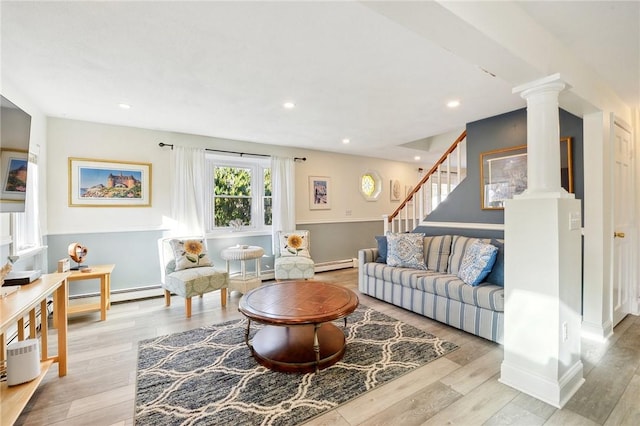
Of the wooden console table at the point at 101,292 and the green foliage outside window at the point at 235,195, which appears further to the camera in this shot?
the green foliage outside window at the point at 235,195

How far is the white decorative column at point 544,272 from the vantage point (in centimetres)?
182

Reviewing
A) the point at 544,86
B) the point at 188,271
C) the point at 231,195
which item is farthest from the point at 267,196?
the point at 544,86

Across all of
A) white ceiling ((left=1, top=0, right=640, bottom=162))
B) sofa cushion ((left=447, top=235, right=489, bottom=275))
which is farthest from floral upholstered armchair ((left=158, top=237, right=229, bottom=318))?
sofa cushion ((left=447, top=235, right=489, bottom=275))

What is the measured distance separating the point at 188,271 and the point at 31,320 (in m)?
1.42

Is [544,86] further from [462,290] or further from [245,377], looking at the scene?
[245,377]

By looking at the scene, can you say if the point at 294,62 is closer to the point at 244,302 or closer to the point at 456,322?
the point at 244,302

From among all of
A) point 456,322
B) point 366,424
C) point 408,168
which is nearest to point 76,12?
point 366,424

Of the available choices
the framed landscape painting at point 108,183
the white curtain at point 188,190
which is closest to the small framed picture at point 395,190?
the white curtain at point 188,190

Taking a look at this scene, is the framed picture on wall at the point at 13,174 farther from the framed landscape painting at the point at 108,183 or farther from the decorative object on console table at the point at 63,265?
the framed landscape painting at the point at 108,183

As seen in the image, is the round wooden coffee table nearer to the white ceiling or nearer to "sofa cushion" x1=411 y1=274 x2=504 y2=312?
"sofa cushion" x1=411 y1=274 x2=504 y2=312

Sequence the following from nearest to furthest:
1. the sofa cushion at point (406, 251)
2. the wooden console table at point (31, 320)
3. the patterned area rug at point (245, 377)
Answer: the wooden console table at point (31, 320) → the patterned area rug at point (245, 377) → the sofa cushion at point (406, 251)

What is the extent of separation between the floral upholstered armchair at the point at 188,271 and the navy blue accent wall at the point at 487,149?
3080 mm

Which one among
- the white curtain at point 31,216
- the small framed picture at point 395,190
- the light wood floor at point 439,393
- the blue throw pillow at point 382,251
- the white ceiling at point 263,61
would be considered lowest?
the light wood floor at point 439,393

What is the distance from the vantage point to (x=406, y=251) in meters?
3.71
